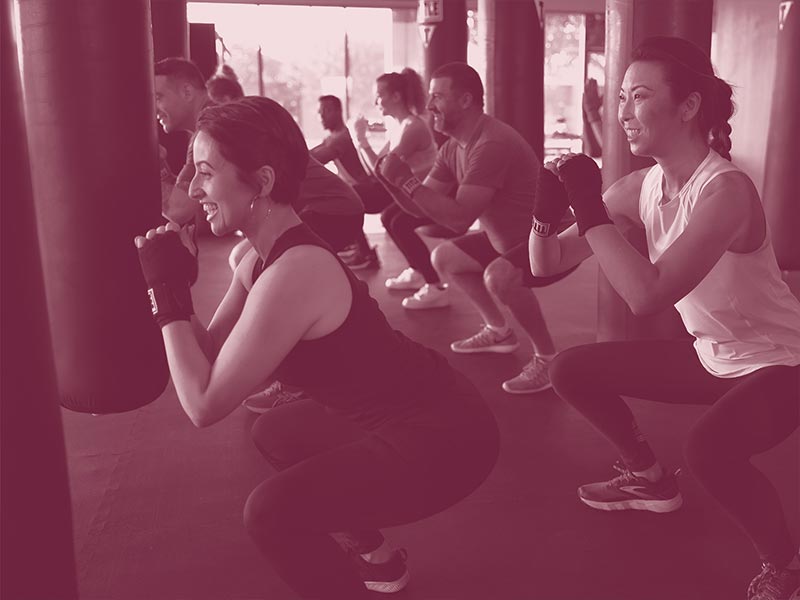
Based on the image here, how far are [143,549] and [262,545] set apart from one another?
67cm

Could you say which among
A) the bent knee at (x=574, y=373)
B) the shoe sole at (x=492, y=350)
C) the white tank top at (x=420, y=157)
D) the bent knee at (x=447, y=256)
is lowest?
the shoe sole at (x=492, y=350)

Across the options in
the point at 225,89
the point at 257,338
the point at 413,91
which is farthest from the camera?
the point at 413,91

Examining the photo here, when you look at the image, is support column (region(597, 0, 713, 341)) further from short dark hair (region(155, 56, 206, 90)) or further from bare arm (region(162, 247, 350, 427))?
bare arm (region(162, 247, 350, 427))

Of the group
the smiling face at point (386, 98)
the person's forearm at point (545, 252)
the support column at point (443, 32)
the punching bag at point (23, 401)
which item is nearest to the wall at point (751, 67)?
the support column at point (443, 32)

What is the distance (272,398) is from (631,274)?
167 centimetres

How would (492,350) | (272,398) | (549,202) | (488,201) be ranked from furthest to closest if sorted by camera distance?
(492,350) < (488,201) < (272,398) < (549,202)

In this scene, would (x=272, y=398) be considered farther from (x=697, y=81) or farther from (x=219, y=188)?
(x=697, y=81)

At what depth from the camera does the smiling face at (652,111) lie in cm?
186

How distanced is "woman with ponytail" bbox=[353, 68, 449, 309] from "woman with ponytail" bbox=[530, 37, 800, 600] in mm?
2478

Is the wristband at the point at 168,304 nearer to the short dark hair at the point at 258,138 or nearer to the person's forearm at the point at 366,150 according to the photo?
the short dark hair at the point at 258,138

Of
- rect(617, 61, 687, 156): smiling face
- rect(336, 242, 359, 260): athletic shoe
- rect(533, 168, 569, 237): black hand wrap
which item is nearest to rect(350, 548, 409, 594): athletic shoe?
rect(533, 168, 569, 237): black hand wrap

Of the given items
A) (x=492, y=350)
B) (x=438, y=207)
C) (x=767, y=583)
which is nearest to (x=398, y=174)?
(x=438, y=207)

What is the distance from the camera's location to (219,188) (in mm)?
1547

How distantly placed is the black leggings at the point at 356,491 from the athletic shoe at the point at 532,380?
154cm
